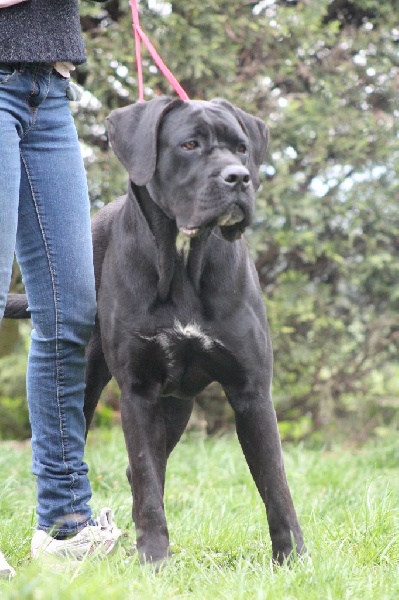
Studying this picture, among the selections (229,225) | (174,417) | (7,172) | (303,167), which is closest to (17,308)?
(174,417)

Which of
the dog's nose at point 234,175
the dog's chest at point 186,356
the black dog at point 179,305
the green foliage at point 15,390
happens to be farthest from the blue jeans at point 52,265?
the green foliage at point 15,390

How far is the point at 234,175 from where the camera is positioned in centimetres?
287

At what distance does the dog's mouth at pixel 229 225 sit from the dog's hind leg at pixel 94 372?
28.5 inches

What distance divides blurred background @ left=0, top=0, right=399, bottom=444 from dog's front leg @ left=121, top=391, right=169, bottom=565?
2370mm

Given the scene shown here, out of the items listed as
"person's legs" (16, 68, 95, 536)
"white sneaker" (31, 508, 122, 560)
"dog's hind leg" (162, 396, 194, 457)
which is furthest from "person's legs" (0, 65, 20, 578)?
"dog's hind leg" (162, 396, 194, 457)

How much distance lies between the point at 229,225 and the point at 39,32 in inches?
32.4

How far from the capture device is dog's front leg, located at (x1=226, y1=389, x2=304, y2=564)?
10.0 feet

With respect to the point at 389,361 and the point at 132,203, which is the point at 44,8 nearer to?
the point at 132,203

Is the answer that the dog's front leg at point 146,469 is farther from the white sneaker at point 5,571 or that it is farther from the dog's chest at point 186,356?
the white sneaker at point 5,571

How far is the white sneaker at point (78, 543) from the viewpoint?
3031 millimetres

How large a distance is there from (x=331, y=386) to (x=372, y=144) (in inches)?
62.7

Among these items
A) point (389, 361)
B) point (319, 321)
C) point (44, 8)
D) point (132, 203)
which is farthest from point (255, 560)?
point (389, 361)

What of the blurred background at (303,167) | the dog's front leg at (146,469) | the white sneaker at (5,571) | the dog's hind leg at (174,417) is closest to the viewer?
the white sneaker at (5,571)

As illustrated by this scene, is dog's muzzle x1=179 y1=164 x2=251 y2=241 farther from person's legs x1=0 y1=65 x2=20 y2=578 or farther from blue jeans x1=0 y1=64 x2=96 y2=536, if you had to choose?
person's legs x1=0 y1=65 x2=20 y2=578
